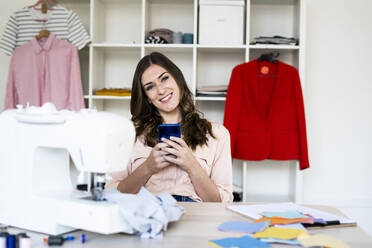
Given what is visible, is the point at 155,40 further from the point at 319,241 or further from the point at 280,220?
the point at 319,241

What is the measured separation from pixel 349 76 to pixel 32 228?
A: 311 cm

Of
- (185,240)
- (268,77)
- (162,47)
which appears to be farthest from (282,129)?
(185,240)

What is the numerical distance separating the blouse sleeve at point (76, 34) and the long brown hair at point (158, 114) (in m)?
1.26

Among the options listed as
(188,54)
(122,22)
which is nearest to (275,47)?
(188,54)

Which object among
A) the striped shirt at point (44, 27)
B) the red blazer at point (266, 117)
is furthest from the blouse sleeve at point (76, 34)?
the red blazer at point (266, 117)

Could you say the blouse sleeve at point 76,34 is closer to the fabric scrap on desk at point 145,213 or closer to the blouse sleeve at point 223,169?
the blouse sleeve at point 223,169

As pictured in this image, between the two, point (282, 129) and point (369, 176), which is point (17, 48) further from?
point (369, 176)

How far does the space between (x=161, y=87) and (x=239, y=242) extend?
3.64 feet

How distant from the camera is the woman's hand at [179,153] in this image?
1.59 m

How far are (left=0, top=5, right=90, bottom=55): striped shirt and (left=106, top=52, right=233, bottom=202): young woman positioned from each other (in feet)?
4.34

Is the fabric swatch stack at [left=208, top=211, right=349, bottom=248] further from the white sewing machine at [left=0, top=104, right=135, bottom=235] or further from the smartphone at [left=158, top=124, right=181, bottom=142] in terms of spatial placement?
the smartphone at [left=158, top=124, right=181, bottom=142]

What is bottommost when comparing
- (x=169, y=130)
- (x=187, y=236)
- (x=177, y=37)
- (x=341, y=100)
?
(x=187, y=236)

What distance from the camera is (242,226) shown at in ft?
3.52

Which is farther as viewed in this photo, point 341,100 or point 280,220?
point 341,100
